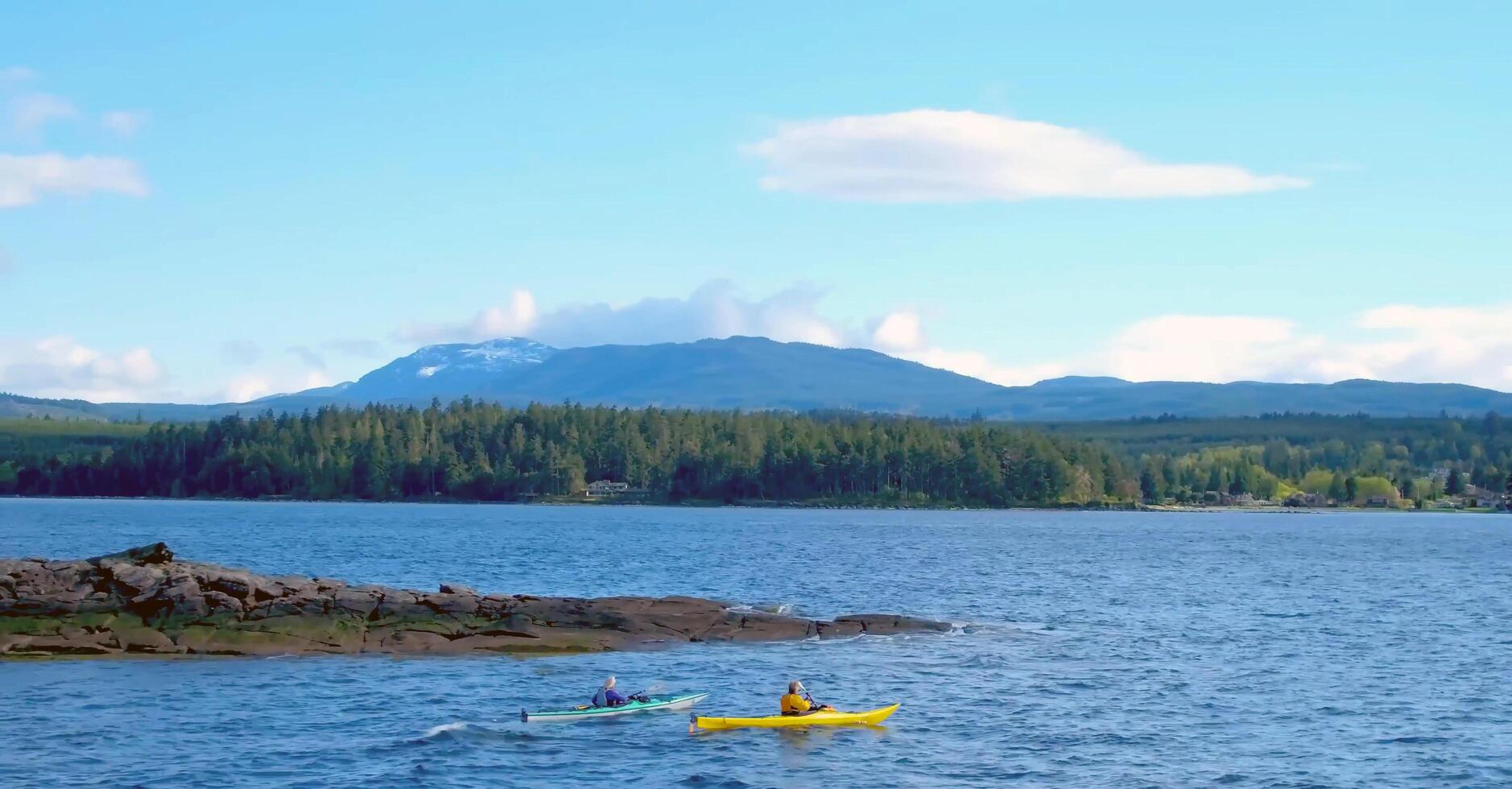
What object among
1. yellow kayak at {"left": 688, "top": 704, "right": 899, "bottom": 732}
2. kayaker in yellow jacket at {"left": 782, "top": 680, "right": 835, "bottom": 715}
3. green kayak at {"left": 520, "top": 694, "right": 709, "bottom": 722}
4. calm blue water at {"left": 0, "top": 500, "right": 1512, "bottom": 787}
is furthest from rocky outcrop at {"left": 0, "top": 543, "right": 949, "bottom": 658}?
kayaker in yellow jacket at {"left": 782, "top": 680, "right": 835, "bottom": 715}

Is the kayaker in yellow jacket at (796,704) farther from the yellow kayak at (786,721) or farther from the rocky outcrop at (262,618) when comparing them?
the rocky outcrop at (262,618)

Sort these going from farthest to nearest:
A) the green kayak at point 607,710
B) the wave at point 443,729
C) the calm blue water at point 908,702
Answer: the green kayak at point 607,710 < the wave at point 443,729 < the calm blue water at point 908,702

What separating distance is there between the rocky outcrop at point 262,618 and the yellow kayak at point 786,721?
1659 cm

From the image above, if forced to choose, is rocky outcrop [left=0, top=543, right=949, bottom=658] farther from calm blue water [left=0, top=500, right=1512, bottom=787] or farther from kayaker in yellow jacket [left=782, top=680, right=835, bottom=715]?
kayaker in yellow jacket [left=782, top=680, right=835, bottom=715]

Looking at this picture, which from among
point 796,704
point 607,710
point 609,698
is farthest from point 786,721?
point 609,698

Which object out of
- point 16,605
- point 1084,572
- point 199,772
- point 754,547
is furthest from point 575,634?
point 754,547

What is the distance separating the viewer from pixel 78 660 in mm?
54656

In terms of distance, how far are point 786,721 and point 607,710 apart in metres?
5.32

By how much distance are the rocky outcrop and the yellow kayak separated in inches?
653

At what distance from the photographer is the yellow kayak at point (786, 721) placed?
4393 centimetres

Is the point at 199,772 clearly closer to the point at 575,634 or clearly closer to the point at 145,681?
the point at 145,681

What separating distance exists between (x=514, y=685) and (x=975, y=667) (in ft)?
55.6

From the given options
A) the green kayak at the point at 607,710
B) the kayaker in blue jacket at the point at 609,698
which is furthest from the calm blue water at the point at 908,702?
the kayaker in blue jacket at the point at 609,698

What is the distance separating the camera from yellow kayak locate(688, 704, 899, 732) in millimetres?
43934
